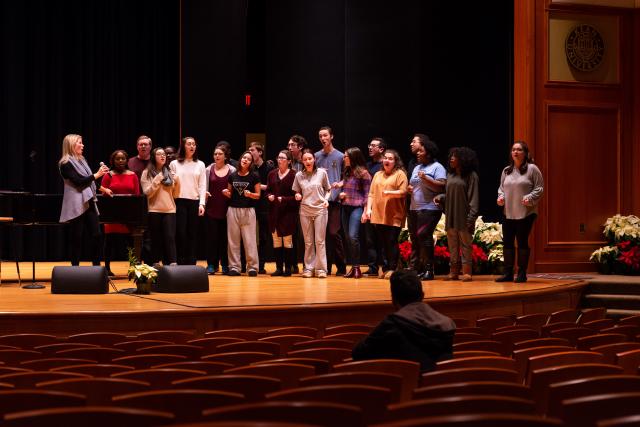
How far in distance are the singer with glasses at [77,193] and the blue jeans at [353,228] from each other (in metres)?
2.76

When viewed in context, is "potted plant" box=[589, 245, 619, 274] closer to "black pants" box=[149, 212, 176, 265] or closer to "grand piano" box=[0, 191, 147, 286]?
"black pants" box=[149, 212, 176, 265]

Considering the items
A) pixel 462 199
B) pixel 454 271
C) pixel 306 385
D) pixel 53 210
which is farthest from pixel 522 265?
pixel 306 385

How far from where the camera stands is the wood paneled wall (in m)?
10.4

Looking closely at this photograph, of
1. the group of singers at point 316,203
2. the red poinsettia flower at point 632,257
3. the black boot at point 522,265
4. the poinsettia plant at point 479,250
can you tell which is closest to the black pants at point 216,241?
the group of singers at point 316,203

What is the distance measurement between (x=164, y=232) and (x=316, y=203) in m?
1.74

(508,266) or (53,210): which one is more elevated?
(53,210)

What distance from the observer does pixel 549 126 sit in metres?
10.5

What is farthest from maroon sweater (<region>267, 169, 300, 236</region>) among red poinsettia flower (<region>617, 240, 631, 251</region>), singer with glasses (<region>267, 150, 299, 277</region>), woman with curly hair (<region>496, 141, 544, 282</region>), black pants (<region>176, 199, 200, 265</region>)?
red poinsettia flower (<region>617, 240, 631, 251</region>)

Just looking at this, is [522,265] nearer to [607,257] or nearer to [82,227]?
[607,257]

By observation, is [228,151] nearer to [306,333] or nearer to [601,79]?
[601,79]

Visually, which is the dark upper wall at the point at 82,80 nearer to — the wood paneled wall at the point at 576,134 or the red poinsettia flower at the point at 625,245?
the wood paneled wall at the point at 576,134

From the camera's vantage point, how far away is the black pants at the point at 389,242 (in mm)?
9719

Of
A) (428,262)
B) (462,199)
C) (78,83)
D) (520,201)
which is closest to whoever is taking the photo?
(520,201)

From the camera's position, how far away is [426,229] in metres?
9.52
